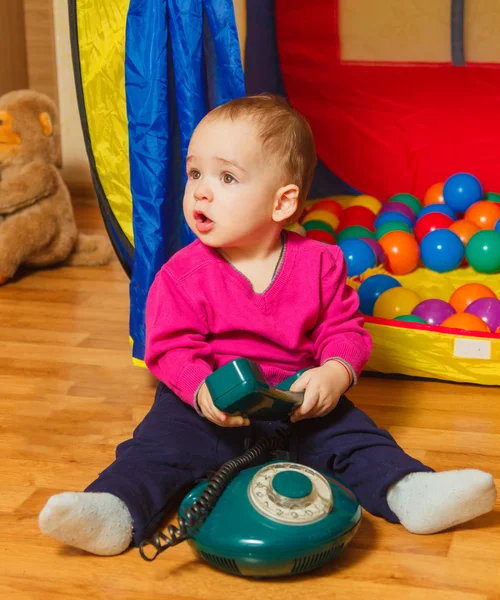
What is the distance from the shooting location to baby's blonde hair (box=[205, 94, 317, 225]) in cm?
116

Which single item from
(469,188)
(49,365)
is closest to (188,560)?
(49,365)

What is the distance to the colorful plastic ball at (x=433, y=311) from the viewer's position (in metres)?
1.68

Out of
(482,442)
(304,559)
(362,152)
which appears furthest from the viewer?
(362,152)

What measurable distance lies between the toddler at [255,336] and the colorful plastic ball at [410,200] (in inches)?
43.6

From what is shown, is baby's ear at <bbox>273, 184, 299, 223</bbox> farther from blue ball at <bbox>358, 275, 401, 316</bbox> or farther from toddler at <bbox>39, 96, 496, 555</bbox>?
blue ball at <bbox>358, 275, 401, 316</bbox>

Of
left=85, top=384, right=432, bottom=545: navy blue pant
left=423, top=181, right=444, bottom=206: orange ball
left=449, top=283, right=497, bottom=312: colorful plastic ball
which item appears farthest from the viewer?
left=423, top=181, right=444, bottom=206: orange ball

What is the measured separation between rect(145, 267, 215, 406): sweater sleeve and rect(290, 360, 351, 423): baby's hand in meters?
0.13

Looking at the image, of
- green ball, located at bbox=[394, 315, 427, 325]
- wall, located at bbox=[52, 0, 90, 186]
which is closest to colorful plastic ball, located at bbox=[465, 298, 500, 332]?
green ball, located at bbox=[394, 315, 427, 325]

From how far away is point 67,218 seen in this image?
226 centimetres

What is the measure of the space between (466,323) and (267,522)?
79cm

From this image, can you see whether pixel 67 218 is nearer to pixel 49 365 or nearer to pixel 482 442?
pixel 49 365

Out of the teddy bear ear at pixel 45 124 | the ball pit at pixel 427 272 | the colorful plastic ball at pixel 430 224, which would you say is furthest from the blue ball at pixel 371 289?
the teddy bear ear at pixel 45 124

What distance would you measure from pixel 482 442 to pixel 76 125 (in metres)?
2.05

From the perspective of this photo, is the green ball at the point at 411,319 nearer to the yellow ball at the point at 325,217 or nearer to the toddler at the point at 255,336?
the toddler at the point at 255,336
